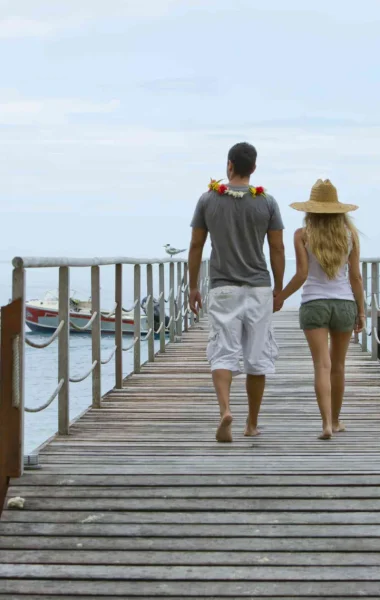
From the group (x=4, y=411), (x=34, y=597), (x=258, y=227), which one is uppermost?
(x=258, y=227)

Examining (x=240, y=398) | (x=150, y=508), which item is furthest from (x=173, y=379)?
(x=150, y=508)

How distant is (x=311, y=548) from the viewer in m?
4.32

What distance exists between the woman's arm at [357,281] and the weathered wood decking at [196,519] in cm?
64

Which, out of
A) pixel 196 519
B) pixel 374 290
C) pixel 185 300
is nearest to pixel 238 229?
pixel 196 519

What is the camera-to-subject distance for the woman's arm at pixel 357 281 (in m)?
6.02

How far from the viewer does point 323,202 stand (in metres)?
5.98

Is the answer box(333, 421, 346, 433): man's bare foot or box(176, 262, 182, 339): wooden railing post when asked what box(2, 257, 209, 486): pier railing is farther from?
box(333, 421, 346, 433): man's bare foot

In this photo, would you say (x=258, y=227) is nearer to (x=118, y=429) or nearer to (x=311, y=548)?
(x=118, y=429)

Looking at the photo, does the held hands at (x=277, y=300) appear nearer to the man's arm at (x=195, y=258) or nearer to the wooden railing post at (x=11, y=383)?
the man's arm at (x=195, y=258)

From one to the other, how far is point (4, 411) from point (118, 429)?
1737 millimetres

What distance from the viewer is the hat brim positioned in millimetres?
5883

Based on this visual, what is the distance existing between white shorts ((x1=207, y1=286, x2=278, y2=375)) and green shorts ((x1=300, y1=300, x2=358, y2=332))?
221 mm

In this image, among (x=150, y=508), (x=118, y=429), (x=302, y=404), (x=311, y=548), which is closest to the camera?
(x=311, y=548)

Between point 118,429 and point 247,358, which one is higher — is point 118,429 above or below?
below
